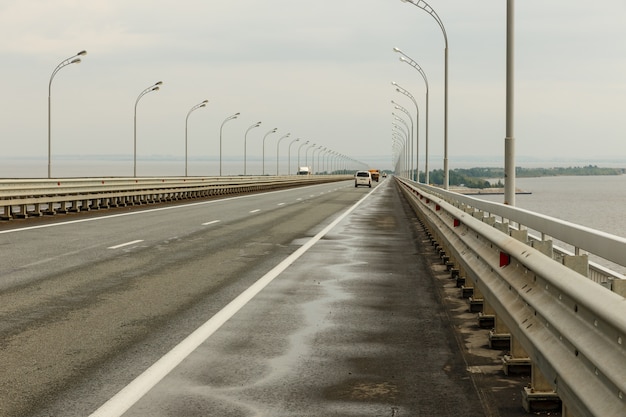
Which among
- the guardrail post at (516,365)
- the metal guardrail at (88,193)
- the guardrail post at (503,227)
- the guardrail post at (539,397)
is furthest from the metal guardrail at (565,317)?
the metal guardrail at (88,193)

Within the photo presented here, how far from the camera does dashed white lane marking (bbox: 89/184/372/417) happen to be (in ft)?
18.6

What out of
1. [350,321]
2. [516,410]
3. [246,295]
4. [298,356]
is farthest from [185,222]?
[516,410]

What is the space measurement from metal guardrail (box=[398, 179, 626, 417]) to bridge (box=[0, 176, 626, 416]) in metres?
0.01

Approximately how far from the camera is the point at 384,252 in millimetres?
16859

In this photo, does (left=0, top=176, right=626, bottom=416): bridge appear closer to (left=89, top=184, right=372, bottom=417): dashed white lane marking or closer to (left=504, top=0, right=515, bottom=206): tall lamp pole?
(left=89, top=184, right=372, bottom=417): dashed white lane marking

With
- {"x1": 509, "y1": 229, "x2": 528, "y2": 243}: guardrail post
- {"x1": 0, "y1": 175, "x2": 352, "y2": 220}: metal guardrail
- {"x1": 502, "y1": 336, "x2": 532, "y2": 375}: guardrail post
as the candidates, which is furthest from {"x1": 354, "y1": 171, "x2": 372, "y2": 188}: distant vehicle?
{"x1": 502, "y1": 336, "x2": 532, "y2": 375}: guardrail post

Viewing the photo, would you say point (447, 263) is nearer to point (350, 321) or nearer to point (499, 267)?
point (350, 321)

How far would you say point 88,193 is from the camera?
31.5m

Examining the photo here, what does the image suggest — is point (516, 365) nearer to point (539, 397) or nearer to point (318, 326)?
point (539, 397)

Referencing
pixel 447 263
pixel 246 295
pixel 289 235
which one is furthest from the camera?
pixel 289 235

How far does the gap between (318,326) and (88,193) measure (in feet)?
79.4

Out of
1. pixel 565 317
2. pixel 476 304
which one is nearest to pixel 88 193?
pixel 476 304

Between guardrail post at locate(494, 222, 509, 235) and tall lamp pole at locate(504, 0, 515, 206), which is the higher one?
tall lamp pole at locate(504, 0, 515, 206)

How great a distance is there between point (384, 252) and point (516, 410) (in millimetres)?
11216
